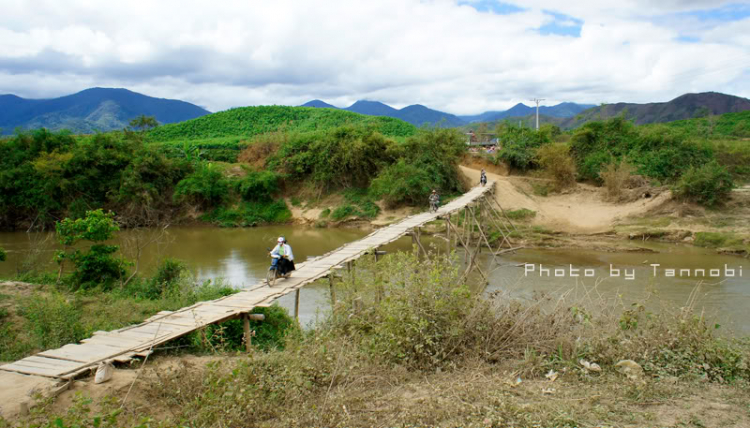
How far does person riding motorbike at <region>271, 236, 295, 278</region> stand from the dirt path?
44.7 ft

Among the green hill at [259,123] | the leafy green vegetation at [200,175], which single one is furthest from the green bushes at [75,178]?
the green hill at [259,123]

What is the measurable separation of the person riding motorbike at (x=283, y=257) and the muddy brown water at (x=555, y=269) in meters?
1.75

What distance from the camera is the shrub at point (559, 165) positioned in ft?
75.6

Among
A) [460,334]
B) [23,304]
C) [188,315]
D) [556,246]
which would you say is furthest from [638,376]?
[556,246]

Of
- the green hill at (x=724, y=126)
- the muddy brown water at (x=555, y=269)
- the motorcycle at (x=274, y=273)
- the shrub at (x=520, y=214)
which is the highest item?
the green hill at (x=724, y=126)

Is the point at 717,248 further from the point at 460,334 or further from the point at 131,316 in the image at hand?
the point at 131,316

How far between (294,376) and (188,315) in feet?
8.41

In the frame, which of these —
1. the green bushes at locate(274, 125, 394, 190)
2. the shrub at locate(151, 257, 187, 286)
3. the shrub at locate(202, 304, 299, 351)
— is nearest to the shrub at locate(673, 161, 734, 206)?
the green bushes at locate(274, 125, 394, 190)

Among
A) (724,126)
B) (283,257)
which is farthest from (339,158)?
(724,126)

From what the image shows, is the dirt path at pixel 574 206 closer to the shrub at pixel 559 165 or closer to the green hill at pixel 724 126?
the shrub at pixel 559 165

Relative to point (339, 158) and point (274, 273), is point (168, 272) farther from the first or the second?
point (339, 158)

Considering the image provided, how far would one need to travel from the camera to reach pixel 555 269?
45.7 ft

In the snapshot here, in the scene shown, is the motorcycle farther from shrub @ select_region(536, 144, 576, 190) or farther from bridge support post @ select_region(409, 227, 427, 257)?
shrub @ select_region(536, 144, 576, 190)

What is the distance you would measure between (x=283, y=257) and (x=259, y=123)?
34730 mm
